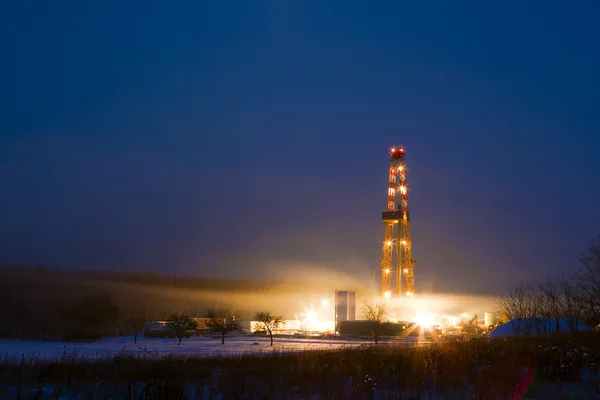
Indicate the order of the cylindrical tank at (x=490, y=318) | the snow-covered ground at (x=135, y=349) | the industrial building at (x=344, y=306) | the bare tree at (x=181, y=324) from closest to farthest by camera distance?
the snow-covered ground at (x=135, y=349), the bare tree at (x=181, y=324), the industrial building at (x=344, y=306), the cylindrical tank at (x=490, y=318)

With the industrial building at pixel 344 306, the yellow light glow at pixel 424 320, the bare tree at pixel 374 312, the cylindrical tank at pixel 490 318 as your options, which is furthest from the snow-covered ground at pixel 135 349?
the cylindrical tank at pixel 490 318

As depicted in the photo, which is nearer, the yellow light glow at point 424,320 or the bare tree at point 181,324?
the bare tree at point 181,324

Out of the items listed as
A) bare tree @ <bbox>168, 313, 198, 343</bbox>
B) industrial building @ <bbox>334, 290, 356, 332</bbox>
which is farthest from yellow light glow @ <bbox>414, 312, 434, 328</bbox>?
bare tree @ <bbox>168, 313, 198, 343</bbox>

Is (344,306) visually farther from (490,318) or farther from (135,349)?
(135,349)

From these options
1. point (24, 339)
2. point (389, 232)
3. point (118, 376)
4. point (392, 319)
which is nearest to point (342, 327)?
point (392, 319)

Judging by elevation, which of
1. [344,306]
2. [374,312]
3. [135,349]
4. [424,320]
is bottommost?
[135,349]

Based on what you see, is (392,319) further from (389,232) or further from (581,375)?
(581,375)

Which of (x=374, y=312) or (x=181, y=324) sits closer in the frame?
(x=181, y=324)

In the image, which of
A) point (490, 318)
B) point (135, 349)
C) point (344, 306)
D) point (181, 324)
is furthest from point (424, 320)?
point (135, 349)

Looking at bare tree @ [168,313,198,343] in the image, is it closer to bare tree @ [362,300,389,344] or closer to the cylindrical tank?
bare tree @ [362,300,389,344]

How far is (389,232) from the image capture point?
336 feet

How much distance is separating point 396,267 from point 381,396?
90.3m

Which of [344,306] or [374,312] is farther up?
[344,306]

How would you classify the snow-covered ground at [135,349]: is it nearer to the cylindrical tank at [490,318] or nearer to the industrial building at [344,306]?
the industrial building at [344,306]
